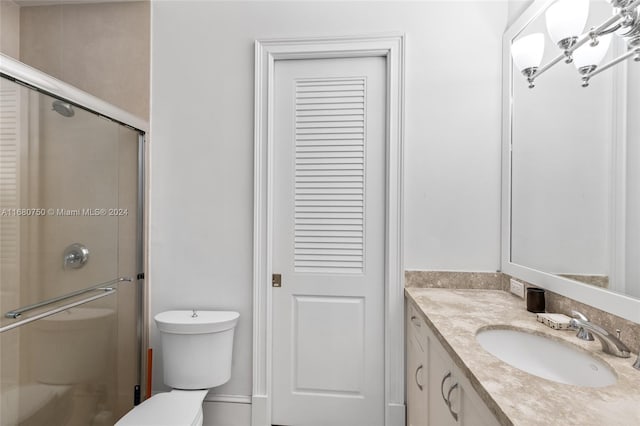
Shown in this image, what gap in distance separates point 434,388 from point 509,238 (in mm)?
877

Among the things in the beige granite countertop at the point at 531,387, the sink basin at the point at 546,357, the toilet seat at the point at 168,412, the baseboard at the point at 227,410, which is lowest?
the baseboard at the point at 227,410

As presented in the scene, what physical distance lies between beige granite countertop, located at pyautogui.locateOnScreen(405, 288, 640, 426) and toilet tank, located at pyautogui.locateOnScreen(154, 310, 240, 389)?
108cm

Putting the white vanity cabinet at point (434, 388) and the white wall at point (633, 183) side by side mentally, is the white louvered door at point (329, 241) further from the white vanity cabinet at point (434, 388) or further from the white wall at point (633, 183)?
the white wall at point (633, 183)

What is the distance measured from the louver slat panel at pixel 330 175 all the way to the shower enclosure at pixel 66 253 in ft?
3.03

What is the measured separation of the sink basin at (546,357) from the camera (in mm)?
911

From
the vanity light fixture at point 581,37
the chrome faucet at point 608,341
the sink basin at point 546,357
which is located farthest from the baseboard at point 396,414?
the vanity light fixture at point 581,37

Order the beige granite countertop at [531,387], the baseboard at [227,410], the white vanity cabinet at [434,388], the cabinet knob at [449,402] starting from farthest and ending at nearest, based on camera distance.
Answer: the baseboard at [227,410] → the cabinet knob at [449,402] → the white vanity cabinet at [434,388] → the beige granite countertop at [531,387]

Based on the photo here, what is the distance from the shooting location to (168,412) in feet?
4.74

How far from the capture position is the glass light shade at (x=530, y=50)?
128 cm

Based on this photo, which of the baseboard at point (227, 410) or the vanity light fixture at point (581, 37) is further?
the baseboard at point (227, 410)

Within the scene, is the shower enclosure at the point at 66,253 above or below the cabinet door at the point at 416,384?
above

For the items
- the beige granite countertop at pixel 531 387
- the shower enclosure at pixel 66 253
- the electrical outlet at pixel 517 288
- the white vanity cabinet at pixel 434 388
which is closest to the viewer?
the beige granite countertop at pixel 531 387

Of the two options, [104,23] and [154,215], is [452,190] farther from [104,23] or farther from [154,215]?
[104,23]

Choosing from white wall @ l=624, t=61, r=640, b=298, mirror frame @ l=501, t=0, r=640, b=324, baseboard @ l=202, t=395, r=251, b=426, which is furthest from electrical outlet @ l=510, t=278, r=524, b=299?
baseboard @ l=202, t=395, r=251, b=426
